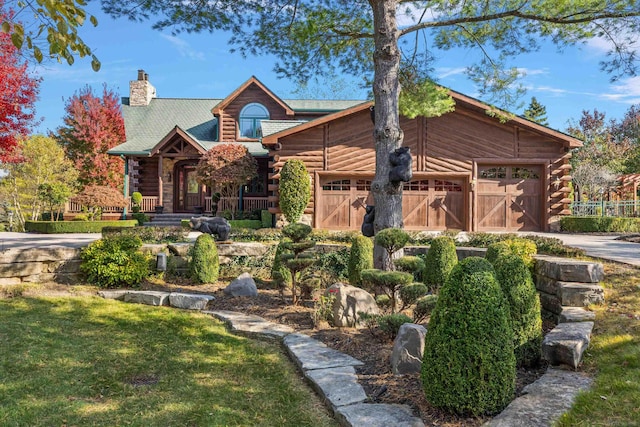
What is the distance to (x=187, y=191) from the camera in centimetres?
2230

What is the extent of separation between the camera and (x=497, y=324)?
2779mm

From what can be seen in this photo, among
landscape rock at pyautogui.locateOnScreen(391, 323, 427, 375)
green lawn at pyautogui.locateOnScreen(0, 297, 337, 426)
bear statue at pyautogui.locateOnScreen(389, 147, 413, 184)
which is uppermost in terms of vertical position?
bear statue at pyautogui.locateOnScreen(389, 147, 413, 184)

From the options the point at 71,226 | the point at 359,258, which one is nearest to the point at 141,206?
the point at 71,226

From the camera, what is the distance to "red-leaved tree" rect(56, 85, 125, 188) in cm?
2469

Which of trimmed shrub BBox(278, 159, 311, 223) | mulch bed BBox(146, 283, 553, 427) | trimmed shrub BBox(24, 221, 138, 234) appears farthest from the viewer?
trimmed shrub BBox(24, 221, 138, 234)

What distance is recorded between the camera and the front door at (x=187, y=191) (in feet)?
71.9

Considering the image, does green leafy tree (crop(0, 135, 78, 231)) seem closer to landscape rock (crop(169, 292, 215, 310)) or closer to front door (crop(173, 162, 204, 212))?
front door (crop(173, 162, 204, 212))

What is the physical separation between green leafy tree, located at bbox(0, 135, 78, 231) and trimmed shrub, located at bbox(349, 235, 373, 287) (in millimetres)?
21516

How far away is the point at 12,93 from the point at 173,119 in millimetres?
15658

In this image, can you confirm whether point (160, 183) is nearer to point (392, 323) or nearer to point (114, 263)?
point (114, 263)

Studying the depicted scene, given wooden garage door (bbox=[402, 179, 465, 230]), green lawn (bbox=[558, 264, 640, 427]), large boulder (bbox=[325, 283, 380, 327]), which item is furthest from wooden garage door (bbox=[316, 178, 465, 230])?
green lawn (bbox=[558, 264, 640, 427])

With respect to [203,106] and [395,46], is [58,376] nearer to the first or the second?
[395,46]

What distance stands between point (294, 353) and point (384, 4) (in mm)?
5867

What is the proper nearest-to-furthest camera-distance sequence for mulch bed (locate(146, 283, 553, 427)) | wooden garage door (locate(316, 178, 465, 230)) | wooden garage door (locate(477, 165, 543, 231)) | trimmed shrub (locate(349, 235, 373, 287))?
mulch bed (locate(146, 283, 553, 427)) < trimmed shrub (locate(349, 235, 373, 287)) < wooden garage door (locate(316, 178, 465, 230)) < wooden garage door (locate(477, 165, 543, 231))
